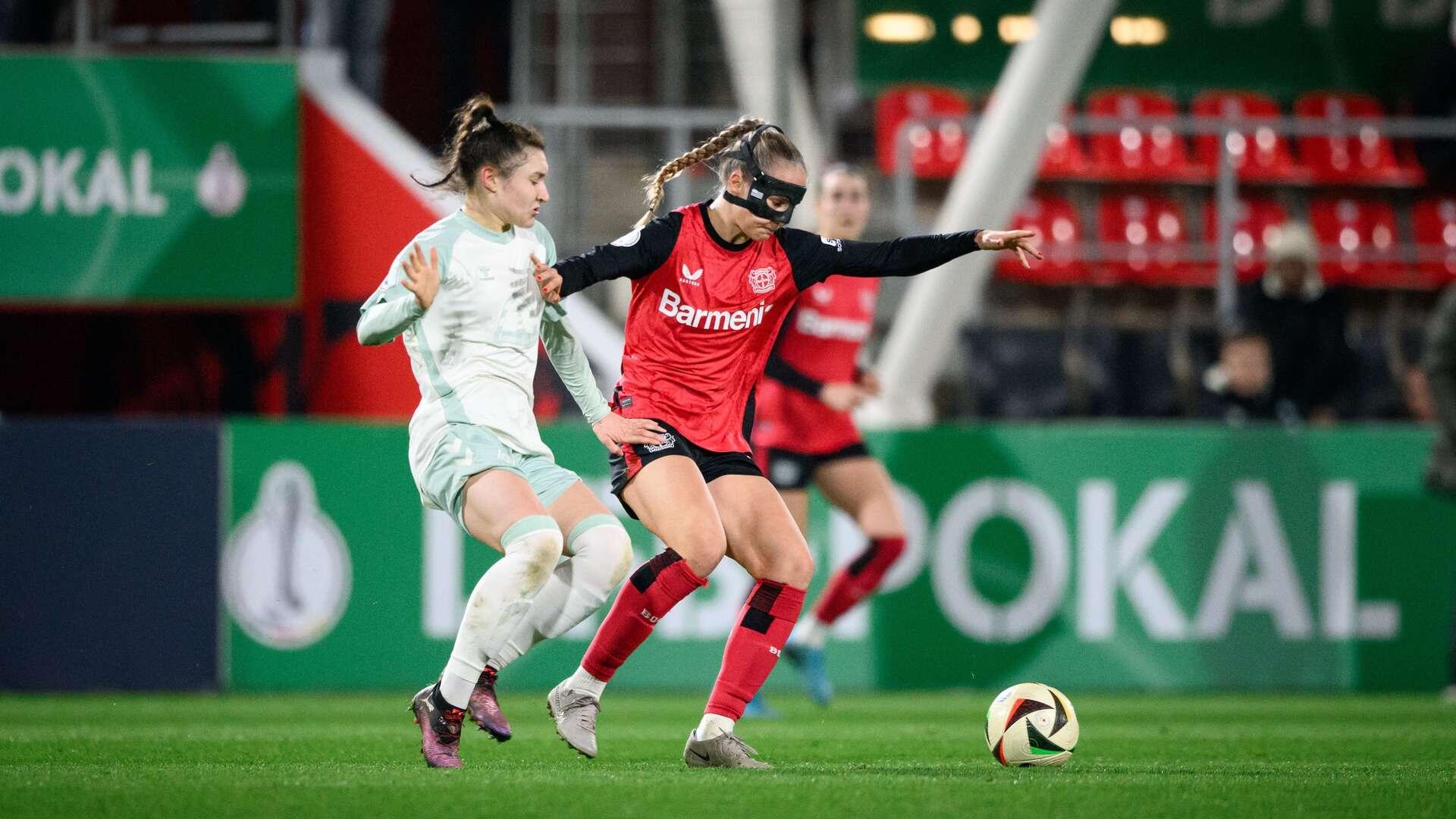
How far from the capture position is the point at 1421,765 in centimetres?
609

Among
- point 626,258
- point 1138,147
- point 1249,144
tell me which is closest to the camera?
point 626,258

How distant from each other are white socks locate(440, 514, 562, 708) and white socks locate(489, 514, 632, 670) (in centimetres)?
25

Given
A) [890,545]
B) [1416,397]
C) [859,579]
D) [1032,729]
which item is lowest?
[859,579]

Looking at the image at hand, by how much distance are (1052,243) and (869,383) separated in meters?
8.24

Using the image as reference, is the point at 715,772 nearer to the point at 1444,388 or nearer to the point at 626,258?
the point at 626,258

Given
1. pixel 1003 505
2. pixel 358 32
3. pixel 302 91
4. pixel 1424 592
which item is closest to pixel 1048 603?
pixel 1003 505

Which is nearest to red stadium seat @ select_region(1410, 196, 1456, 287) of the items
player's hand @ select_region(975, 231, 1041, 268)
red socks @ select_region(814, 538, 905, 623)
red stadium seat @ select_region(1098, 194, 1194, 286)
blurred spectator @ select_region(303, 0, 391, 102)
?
red stadium seat @ select_region(1098, 194, 1194, 286)

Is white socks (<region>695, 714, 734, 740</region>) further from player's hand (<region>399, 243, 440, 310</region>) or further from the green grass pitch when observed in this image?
player's hand (<region>399, 243, 440, 310</region>)

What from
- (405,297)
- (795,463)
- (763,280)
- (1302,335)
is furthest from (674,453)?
(1302,335)

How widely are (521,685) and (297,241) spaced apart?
12.0 ft

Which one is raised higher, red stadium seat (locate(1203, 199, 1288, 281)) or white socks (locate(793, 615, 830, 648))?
red stadium seat (locate(1203, 199, 1288, 281))

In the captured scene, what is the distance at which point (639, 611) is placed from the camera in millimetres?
6051

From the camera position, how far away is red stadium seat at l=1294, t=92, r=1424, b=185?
1792cm

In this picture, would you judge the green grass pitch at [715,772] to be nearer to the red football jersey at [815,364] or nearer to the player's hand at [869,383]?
the red football jersey at [815,364]
